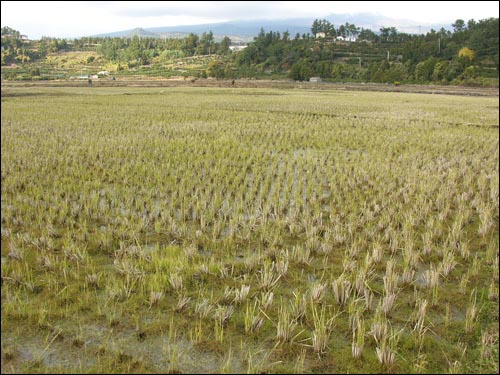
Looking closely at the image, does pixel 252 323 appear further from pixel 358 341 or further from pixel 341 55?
pixel 341 55

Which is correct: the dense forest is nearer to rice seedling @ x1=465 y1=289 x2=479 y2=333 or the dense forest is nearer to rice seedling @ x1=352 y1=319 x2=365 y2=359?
rice seedling @ x1=352 y1=319 x2=365 y2=359

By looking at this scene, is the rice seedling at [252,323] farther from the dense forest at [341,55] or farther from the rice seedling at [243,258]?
the dense forest at [341,55]

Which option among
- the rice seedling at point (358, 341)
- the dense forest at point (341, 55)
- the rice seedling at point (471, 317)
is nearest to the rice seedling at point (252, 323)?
the rice seedling at point (358, 341)

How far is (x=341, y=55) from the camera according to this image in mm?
72625

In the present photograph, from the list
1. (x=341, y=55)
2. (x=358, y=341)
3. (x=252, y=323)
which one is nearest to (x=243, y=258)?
(x=252, y=323)

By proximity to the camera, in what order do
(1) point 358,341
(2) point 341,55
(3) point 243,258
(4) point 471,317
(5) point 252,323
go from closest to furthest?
(1) point 358,341 → (5) point 252,323 → (4) point 471,317 → (3) point 243,258 → (2) point 341,55

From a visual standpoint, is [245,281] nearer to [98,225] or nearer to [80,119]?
[98,225]

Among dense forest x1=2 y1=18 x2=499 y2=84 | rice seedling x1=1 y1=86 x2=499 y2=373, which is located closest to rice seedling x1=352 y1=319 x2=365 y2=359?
rice seedling x1=1 y1=86 x2=499 y2=373

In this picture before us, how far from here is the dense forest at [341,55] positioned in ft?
155

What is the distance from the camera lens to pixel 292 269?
174 inches

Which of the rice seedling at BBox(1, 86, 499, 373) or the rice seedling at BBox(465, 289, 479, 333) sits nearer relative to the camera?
the rice seedling at BBox(1, 86, 499, 373)

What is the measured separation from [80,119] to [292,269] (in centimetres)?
1277

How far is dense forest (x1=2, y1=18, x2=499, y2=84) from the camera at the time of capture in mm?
47312

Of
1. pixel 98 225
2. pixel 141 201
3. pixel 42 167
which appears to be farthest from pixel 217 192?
pixel 42 167
